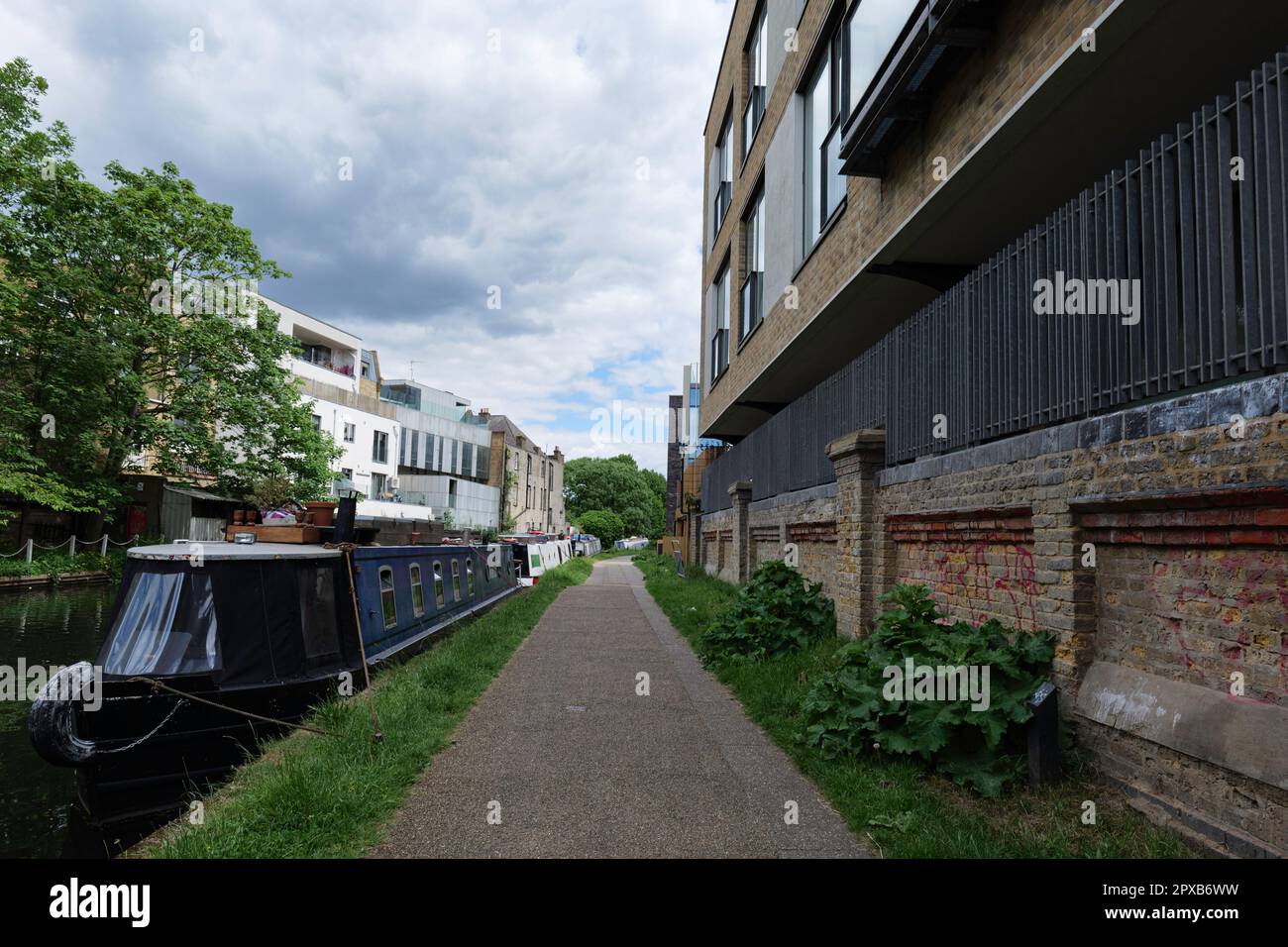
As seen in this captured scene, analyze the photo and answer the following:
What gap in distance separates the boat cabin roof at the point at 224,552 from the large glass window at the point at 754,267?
8255 millimetres

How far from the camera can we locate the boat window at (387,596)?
340 inches

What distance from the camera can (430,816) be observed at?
3.87m

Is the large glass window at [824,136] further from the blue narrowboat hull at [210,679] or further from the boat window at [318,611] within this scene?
the blue narrowboat hull at [210,679]

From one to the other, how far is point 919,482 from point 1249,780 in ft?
11.6

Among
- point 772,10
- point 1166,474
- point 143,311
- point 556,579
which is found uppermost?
point 772,10

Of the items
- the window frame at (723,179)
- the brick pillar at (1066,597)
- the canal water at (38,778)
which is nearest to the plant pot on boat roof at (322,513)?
the canal water at (38,778)

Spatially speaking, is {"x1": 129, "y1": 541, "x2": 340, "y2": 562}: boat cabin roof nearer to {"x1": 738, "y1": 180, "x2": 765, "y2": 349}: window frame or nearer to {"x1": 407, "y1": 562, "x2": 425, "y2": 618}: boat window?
{"x1": 407, "y1": 562, "x2": 425, "y2": 618}: boat window

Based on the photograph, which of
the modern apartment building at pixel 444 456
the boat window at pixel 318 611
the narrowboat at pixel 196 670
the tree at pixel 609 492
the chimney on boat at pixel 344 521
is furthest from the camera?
the tree at pixel 609 492

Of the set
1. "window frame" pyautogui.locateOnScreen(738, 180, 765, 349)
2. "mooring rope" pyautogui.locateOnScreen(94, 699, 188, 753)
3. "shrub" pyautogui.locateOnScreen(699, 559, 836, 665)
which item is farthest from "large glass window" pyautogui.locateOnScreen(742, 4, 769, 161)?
"mooring rope" pyautogui.locateOnScreen(94, 699, 188, 753)

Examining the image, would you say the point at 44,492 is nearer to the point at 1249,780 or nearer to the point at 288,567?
the point at 288,567

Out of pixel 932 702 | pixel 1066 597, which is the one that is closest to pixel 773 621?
pixel 932 702

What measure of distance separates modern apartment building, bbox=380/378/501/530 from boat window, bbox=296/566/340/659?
40460mm

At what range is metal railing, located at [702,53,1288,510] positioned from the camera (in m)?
3.08
